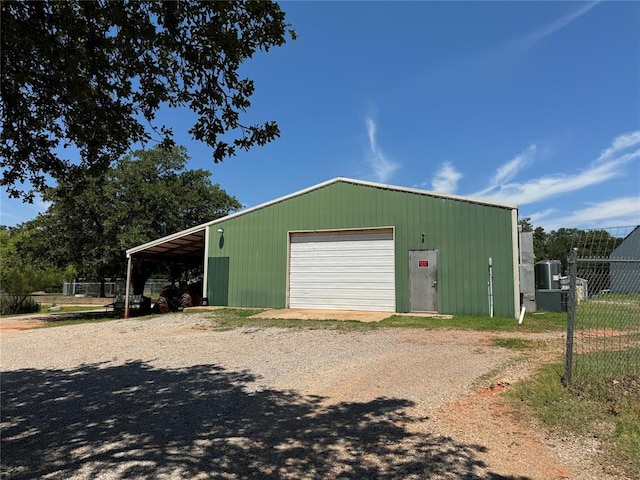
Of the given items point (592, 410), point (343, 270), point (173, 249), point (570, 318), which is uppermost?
point (173, 249)

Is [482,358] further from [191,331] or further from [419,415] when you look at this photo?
[191,331]

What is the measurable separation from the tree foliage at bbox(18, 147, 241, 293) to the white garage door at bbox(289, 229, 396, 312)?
8.18 m

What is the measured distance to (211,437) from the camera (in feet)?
12.5

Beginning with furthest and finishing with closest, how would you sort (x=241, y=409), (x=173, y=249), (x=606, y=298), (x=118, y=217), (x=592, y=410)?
(x=118, y=217) → (x=173, y=249) → (x=606, y=298) → (x=241, y=409) → (x=592, y=410)

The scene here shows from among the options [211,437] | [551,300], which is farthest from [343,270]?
[211,437]

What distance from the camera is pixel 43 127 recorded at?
176 inches

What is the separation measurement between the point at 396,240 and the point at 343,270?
88.4 inches

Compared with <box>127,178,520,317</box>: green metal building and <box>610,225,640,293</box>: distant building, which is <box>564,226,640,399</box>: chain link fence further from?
<box>127,178,520,317</box>: green metal building

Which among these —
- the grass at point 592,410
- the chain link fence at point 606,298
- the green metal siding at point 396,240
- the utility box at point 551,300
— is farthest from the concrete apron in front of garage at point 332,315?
the grass at point 592,410

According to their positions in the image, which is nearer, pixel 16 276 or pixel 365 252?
pixel 365 252

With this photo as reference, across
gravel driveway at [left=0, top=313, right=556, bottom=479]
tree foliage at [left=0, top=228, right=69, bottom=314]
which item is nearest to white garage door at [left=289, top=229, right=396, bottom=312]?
gravel driveway at [left=0, top=313, right=556, bottom=479]

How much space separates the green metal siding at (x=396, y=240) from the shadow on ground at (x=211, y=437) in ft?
31.5

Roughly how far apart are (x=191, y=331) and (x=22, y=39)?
884 cm

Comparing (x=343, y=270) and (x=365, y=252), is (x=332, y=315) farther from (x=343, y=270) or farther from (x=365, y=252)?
(x=365, y=252)
